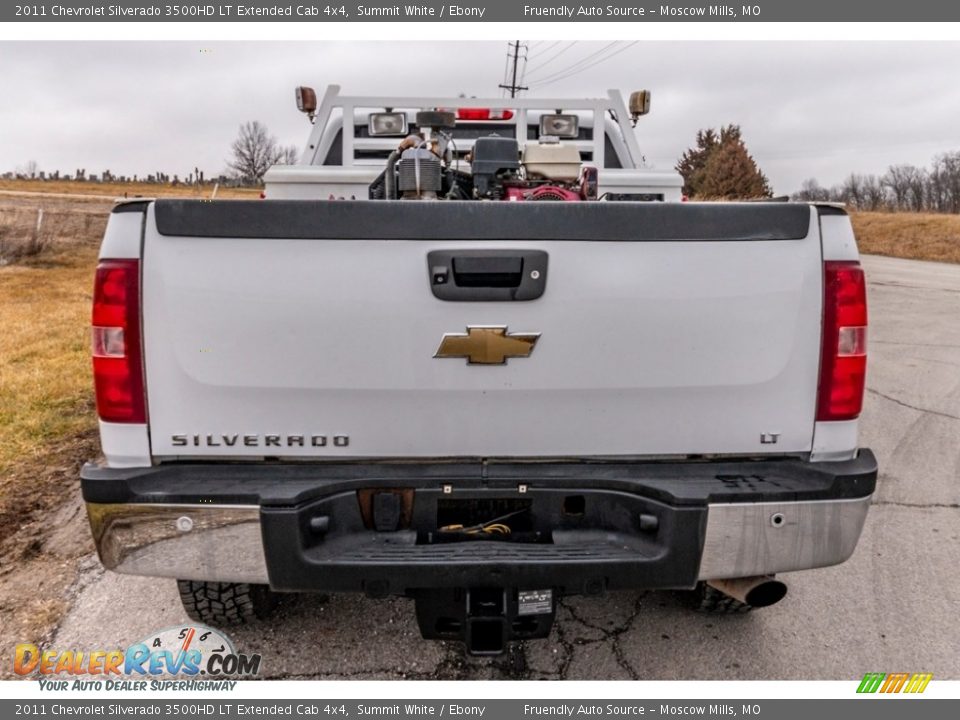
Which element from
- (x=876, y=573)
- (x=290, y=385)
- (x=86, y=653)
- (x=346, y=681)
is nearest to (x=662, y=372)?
(x=290, y=385)

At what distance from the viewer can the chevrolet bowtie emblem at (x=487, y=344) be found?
88.5 inches

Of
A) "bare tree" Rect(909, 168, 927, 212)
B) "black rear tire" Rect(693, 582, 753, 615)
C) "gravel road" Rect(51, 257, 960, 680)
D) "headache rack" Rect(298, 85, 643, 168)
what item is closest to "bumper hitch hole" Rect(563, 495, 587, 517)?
"gravel road" Rect(51, 257, 960, 680)

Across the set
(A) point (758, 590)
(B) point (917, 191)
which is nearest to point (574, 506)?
(A) point (758, 590)

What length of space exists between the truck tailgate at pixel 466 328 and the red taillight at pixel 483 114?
152 inches

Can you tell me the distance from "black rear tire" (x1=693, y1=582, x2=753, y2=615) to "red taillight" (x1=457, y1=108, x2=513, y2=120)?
4083mm

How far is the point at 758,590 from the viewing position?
8.34 ft

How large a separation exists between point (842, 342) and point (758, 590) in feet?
2.95

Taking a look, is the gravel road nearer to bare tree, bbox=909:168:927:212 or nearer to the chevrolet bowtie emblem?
the chevrolet bowtie emblem

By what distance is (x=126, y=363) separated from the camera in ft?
7.34

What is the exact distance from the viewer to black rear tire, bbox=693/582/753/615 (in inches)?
120

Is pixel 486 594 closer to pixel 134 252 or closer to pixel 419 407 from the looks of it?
pixel 419 407

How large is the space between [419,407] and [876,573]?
8.65 feet

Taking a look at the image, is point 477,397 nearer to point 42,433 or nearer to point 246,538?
point 246,538

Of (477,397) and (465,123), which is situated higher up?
(465,123)
